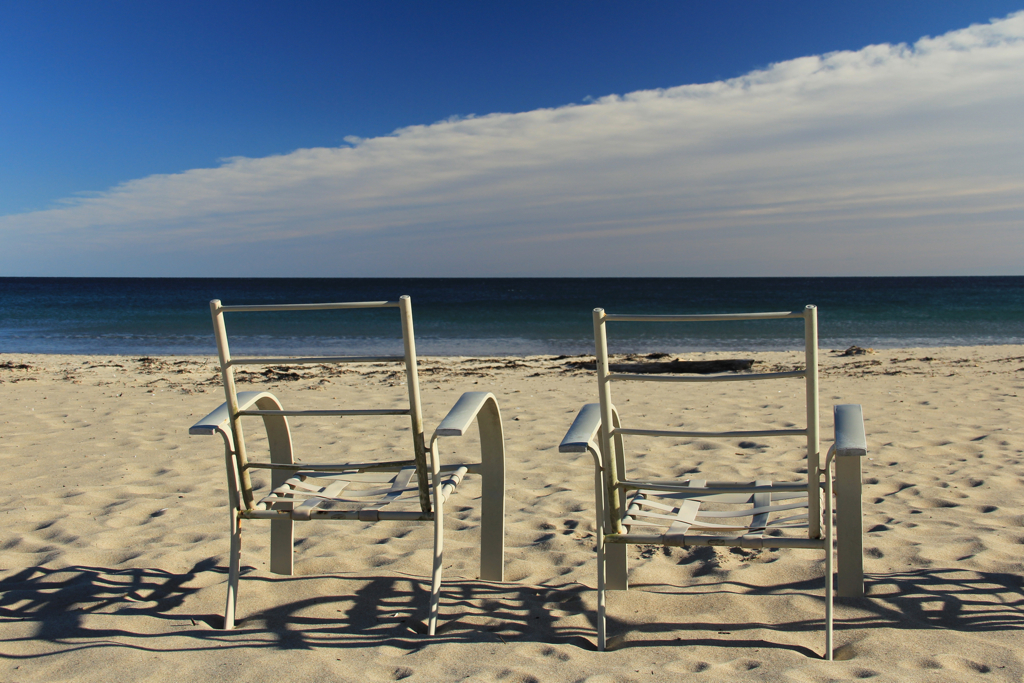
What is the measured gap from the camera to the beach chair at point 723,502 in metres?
1.92

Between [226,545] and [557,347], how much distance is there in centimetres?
1396

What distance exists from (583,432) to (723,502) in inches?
34.7

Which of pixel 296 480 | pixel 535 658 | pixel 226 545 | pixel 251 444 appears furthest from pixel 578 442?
pixel 251 444

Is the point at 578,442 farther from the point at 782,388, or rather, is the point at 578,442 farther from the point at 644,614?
the point at 782,388

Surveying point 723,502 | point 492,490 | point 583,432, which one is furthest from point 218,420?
point 723,502

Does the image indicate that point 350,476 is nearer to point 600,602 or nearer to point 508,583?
point 508,583

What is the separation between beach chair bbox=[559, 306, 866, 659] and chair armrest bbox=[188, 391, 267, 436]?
1.13m

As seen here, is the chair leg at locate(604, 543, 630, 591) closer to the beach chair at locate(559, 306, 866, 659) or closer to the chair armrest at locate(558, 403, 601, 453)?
the beach chair at locate(559, 306, 866, 659)

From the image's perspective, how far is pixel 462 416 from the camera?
2.17 m

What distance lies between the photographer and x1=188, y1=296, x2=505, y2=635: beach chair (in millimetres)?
2180

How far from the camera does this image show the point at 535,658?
1.99m

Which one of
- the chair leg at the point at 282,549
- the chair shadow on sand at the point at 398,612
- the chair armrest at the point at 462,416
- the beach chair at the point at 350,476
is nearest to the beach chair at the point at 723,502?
the chair shadow on sand at the point at 398,612

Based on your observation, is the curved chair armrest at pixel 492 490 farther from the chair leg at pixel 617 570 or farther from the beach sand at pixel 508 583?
the chair leg at pixel 617 570

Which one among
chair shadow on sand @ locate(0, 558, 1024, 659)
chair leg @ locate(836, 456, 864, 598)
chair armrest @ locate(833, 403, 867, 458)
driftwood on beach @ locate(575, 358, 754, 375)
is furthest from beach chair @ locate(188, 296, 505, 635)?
driftwood on beach @ locate(575, 358, 754, 375)
